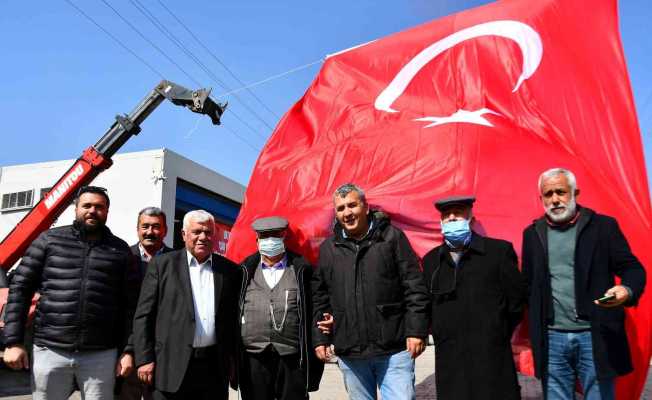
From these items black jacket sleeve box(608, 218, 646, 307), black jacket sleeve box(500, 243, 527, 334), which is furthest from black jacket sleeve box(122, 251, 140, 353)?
black jacket sleeve box(608, 218, 646, 307)

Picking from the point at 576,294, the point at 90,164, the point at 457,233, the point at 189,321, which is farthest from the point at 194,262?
the point at 90,164

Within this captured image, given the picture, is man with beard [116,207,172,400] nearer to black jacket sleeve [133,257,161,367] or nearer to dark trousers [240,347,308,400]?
black jacket sleeve [133,257,161,367]

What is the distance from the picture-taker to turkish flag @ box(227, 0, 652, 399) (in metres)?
3.84

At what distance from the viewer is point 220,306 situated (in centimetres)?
345

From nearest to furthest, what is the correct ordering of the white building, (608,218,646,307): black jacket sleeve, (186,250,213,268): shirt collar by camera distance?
(608,218,646,307): black jacket sleeve, (186,250,213,268): shirt collar, the white building

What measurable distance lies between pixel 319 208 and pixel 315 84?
156cm

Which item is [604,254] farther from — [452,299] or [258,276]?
[258,276]

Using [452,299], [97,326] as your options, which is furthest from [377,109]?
[97,326]

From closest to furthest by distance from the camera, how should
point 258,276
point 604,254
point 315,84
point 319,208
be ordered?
point 604,254 < point 258,276 < point 319,208 < point 315,84

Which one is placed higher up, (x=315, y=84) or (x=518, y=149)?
(x=315, y=84)

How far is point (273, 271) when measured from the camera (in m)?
3.65

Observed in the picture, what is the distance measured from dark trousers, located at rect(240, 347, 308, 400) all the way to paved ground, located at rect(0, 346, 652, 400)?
331 centimetres

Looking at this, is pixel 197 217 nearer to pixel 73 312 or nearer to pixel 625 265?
pixel 73 312

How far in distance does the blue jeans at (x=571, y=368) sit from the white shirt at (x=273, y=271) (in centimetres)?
159
